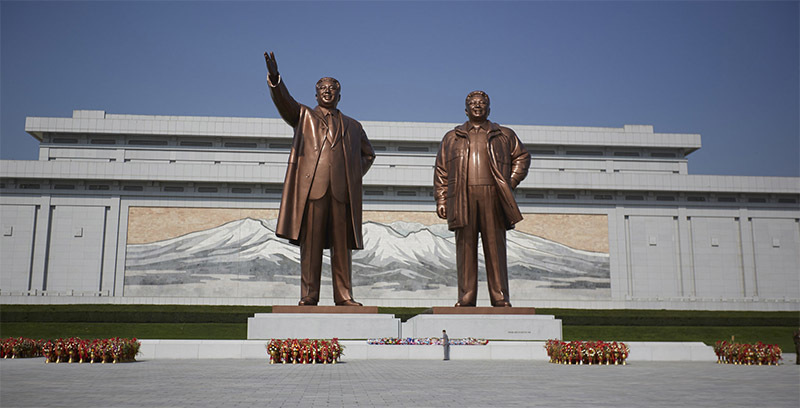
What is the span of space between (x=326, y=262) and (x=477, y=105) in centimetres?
1641

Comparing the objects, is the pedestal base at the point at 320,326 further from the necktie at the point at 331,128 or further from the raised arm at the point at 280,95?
the raised arm at the point at 280,95

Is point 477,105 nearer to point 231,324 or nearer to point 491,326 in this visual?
point 491,326

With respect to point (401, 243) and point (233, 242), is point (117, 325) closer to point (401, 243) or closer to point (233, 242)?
point (233, 242)

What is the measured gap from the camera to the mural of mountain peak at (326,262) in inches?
1011

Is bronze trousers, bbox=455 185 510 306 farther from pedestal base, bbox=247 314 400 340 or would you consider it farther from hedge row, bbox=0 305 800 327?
hedge row, bbox=0 305 800 327

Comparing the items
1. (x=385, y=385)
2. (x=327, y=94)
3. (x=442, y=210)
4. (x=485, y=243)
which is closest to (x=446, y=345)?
(x=485, y=243)

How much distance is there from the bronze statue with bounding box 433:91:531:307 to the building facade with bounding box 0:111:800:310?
15435mm

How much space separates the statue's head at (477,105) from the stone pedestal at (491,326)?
3.19 meters

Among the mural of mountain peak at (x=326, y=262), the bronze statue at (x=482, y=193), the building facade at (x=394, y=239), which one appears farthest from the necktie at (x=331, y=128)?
the building facade at (x=394, y=239)

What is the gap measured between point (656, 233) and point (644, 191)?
1.89 m

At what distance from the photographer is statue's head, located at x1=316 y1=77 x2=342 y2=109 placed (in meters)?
9.98

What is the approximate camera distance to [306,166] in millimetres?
9797

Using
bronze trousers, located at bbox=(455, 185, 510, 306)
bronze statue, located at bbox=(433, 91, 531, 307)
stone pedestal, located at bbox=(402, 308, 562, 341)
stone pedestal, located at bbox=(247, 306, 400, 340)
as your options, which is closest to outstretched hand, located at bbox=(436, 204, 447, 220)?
bronze statue, located at bbox=(433, 91, 531, 307)

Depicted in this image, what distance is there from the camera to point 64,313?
61.8 feet
